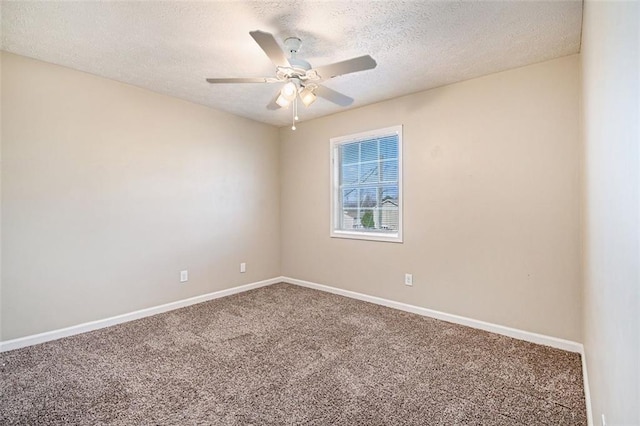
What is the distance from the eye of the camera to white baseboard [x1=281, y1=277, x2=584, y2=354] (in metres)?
2.50

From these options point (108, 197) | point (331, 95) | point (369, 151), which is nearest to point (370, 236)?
point (369, 151)

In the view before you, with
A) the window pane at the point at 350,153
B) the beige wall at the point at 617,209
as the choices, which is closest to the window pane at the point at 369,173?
the window pane at the point at 350,153

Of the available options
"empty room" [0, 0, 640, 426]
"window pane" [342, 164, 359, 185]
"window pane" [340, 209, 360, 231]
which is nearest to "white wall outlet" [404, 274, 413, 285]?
"empty room" [0, 0, 640, 426]

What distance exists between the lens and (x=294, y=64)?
2139 millimetres

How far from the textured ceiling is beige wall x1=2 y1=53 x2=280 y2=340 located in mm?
331

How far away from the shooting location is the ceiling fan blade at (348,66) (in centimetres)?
187

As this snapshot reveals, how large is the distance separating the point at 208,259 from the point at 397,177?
8.10 feet

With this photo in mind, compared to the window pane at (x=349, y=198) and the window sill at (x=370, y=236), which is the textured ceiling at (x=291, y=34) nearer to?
the window pane at (x=349, y=198)

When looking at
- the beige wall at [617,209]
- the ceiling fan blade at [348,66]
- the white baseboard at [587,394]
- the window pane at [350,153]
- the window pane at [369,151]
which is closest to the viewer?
the beige wall at [617,209]

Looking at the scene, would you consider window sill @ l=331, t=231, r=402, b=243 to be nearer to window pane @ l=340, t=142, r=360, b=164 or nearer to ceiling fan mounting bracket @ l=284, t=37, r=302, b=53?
window pane @ l=340, t=142, r=360, b=164

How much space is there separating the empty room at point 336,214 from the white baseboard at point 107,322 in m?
0.02

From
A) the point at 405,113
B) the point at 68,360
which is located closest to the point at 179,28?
the point at 405,113

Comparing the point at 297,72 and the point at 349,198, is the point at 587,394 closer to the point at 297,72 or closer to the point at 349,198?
the point at 297,72

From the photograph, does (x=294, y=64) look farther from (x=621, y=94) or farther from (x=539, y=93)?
(x=539, y=93)
